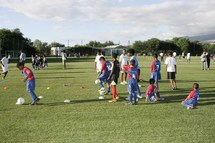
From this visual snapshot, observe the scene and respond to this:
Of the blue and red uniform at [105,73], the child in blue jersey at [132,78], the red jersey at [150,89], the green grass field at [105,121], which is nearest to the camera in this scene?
the green grass field at [105,121]

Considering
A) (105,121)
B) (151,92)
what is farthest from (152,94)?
(105,121)

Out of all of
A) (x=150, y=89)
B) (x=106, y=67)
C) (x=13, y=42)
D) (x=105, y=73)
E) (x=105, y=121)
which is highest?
(x=13, y=42)

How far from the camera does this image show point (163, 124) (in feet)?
27.7

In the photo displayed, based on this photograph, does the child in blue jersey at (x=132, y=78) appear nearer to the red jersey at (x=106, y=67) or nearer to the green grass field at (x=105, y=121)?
the green grass field at (x=105, y=121)

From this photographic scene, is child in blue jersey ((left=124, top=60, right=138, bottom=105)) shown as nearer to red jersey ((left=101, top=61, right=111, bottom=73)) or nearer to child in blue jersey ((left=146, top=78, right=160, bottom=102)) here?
child in blue jersey ((left=146, top=78, right=160, bottom=102))

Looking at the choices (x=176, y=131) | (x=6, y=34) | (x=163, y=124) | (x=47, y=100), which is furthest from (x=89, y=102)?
(x=6, y=34)

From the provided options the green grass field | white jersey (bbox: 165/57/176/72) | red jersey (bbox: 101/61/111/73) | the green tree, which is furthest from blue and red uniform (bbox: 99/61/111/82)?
the green tree

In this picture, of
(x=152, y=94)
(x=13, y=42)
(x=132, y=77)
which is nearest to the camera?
(x=132, y=77)

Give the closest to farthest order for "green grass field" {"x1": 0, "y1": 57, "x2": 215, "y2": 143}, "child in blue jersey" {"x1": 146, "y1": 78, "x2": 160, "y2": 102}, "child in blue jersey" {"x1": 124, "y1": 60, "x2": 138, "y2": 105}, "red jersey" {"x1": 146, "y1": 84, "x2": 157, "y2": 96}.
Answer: "green grass field" {"x1": 0, "y1": 57, "x2": 215, "y2": 143}, "child in blue jersey" {"x1": 124, "y1": 60, "x2": 138, "y2": 105}, "red jersey" {"x1": 146, "y1": 84, "x2": 157, "y2": 96}, "child in blue jersey" {"x1": 146, "y1": 78, "x2": 160, "y2": 102}

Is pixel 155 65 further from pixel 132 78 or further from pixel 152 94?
pixel 132 78

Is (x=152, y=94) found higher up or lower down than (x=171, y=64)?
lower down

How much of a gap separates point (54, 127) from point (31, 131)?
0.63m

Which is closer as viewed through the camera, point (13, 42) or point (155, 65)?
point (155, 65)

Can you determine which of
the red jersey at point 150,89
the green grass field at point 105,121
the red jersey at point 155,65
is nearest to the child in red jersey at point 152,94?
the red jersey at point 150,89
